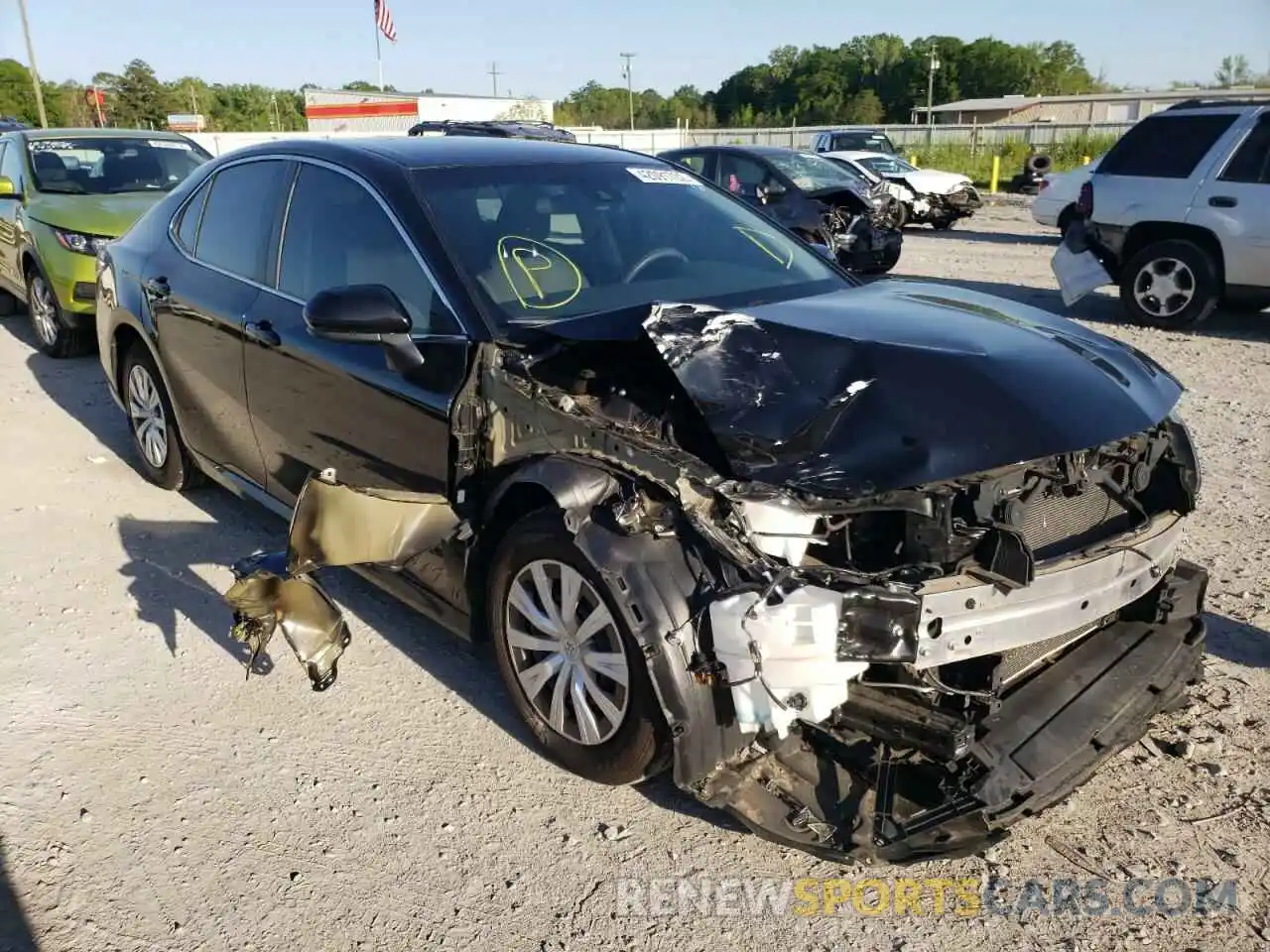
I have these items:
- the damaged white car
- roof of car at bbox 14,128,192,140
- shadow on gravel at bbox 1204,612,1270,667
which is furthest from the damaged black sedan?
the damaged white car

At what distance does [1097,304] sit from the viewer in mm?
10750

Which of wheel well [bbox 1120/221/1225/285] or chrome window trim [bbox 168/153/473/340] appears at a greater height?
chrome window trim [bbox 168/153/473/340]

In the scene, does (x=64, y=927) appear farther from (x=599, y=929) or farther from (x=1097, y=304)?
(x=1097, y=304)

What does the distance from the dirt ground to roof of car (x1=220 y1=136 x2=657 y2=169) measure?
1775 mm

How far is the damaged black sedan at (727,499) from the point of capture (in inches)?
99.2

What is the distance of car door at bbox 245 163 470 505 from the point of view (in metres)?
3.29

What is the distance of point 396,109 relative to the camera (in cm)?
4631

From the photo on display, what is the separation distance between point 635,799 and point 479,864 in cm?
51

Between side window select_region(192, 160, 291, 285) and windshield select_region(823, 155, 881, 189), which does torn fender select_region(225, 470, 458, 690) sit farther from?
windshield select_region(823, 155, 881, 189)

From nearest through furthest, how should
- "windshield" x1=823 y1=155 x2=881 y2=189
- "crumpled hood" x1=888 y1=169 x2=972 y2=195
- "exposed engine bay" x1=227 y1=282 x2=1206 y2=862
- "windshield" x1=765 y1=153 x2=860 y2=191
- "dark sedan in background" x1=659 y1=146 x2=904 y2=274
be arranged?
"exposed engine bay" x1=227 y1=282 x2=1206 y2=862 < "dark sedan in background" x1=659 y1=146 x2=904 y2=274 < "windshield" x1=765 y1=153 x2=860 y2=191 < "windshield" x1=823 y1=155 x2=881 y2=189 < "crumpled hood" x1=888 y1=169 x2=972 y2=195

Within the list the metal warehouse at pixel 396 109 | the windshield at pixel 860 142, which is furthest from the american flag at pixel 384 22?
the windshield at pixel 860 142

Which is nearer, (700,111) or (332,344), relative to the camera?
(332,344)

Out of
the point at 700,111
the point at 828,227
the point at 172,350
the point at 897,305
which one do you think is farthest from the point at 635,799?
the point at 700,111

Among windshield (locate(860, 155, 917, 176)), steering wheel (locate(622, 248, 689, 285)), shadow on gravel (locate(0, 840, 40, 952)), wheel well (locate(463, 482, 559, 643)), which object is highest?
steering wheel (locate(622, 248, 689, 285))
